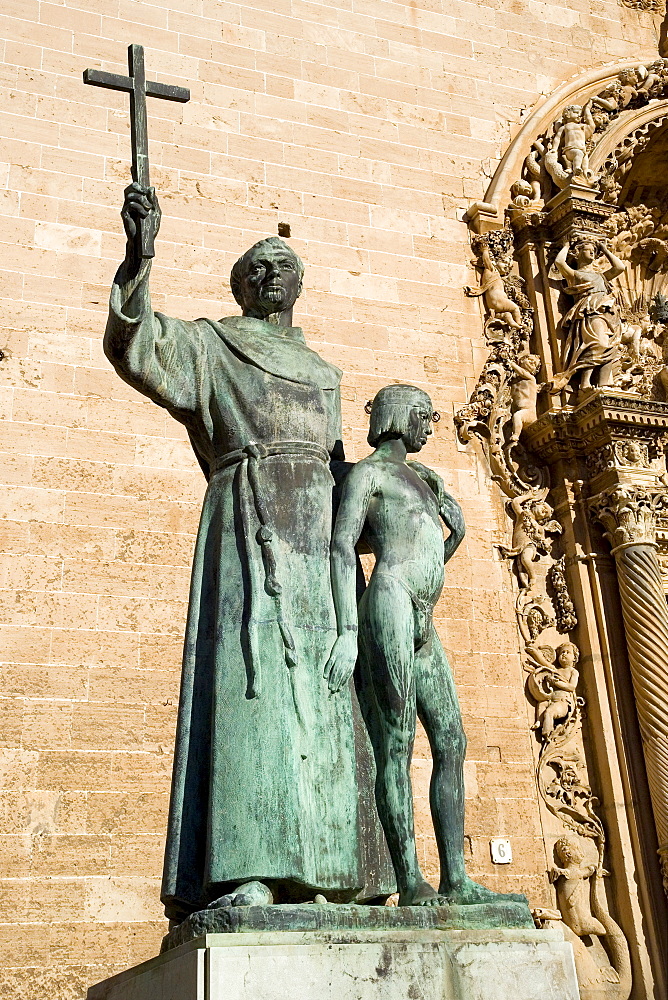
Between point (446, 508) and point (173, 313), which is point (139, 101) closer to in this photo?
point (446, 508)

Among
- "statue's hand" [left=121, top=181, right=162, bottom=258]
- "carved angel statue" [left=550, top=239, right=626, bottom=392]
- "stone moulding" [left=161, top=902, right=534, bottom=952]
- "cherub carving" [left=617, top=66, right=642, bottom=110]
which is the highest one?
"cherub carving" [left=617, top=66, right=642, bottom=110]

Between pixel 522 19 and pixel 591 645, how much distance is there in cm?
519

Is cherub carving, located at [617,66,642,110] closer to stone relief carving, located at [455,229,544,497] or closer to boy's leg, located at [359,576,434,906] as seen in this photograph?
stone relief carving, located at [455,229,544,497]

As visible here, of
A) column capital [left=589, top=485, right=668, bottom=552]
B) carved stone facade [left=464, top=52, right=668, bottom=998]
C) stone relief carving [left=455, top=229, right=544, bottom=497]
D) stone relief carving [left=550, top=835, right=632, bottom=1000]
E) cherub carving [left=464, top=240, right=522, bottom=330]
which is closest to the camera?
stone relief carving [left=550, top=835, right=632, bottom=1000]

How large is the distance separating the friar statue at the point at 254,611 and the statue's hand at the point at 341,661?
2 cm

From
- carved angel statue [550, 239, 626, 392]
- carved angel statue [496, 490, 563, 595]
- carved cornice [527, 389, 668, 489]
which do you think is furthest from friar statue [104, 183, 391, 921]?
carved angel statue [550, 239, 626, 392]

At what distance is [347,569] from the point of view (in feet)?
11.5

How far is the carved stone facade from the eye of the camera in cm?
764

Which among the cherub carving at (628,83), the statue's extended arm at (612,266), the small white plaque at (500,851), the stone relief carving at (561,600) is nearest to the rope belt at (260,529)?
the small white plaque at (500,851)

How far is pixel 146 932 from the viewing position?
6.43 metres

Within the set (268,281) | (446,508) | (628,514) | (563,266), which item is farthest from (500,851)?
(268,281)

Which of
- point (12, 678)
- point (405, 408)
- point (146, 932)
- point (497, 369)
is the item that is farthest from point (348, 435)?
point (405, 408)

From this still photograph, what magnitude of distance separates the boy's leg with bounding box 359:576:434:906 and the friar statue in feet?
0.29

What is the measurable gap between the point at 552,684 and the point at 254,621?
496 cm
